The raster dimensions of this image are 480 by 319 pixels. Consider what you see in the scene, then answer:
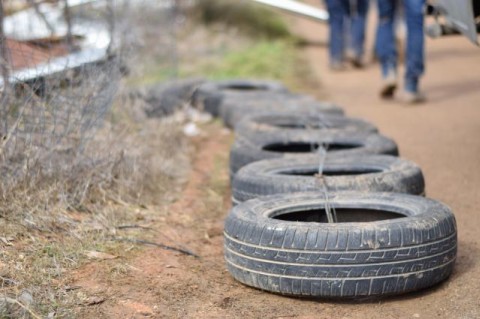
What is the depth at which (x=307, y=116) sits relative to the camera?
25.3 feet

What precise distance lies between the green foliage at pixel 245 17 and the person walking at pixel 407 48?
654 cm

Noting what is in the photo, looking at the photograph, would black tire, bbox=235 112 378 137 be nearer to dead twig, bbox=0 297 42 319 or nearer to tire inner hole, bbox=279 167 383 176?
tire inner hole, bbox=279 167 383 176

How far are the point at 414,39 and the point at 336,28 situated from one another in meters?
3.86

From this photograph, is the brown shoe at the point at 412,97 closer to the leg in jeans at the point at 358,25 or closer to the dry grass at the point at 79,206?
the leg in jeans at the point at 358,25

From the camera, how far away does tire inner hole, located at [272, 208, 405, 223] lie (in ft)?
15.9

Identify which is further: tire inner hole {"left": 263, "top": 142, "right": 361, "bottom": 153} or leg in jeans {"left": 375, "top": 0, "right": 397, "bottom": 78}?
leg in jeans {"left": 375, "top": 0, "right": 397, "bottom": 78}

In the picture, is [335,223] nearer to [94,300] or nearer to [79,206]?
[94,300]

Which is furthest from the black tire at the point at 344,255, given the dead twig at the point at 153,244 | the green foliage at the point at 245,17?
the green foliage at the point at 245,17

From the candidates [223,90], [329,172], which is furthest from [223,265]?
[223,90]

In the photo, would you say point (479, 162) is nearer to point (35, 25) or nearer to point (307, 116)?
point (307, 116)

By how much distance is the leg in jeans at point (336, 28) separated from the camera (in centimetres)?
1342

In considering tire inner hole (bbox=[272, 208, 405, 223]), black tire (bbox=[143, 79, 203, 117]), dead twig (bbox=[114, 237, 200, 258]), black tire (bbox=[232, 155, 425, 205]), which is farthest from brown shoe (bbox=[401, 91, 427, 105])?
dead twig (bbox=[114, 237, 200, 258])

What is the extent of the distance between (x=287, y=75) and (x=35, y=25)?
231 inches

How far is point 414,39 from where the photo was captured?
9.77 metres
